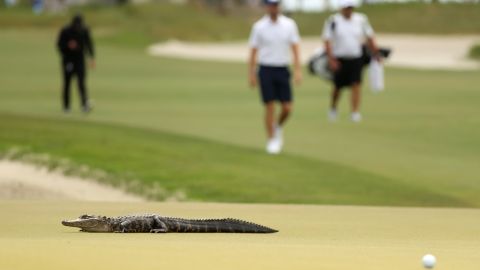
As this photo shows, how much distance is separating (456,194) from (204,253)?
29.8ft

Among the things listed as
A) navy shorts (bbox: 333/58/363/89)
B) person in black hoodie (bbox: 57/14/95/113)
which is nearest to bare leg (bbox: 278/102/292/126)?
navy shorts (bbox: 333/58/363/89)

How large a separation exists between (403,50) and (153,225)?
61480 mm

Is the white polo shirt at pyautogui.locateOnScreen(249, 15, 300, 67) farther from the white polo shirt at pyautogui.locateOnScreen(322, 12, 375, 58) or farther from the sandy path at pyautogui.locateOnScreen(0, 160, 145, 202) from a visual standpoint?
the white polo shirt at pyautogui.locateOnScreen(322, 12, 375, 58)

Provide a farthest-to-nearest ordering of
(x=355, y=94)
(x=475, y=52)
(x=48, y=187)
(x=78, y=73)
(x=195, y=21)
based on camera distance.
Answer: (x=195, y=21)
(x=475, y=52)
(x=78, y=73)
(x=355, y=94)
(x=48, y=187)

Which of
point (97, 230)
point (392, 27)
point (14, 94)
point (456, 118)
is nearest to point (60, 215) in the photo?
point (97, 230)

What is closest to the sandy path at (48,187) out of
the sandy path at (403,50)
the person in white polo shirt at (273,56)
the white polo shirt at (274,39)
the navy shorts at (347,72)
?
the person in white polo shirt at (273,56)

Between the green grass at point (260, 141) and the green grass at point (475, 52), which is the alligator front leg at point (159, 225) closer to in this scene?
the green grass at point (260, 141)

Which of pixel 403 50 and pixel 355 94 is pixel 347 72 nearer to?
pixel 355 94

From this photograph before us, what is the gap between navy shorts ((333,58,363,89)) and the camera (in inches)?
1078

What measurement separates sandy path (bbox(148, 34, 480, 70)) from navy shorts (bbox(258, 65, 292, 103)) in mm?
39365

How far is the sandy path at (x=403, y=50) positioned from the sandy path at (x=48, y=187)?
135 ft

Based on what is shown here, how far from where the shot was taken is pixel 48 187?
1978 cm

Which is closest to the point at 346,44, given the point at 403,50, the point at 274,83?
the point at 274,83

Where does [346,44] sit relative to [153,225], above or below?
above
